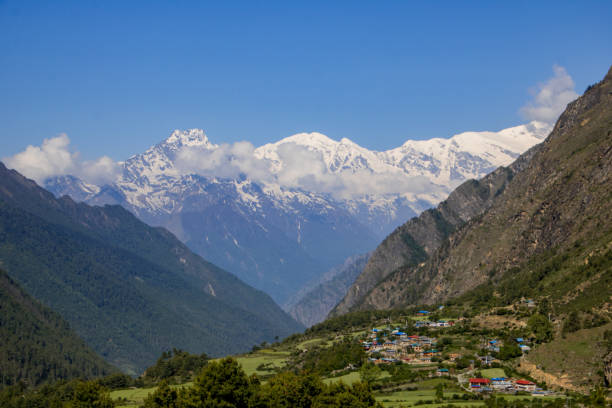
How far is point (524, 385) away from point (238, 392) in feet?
223

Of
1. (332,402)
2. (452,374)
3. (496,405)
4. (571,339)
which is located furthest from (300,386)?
(571,339)

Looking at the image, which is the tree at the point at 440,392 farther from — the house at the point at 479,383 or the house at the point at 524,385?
the house at the point at 524,385

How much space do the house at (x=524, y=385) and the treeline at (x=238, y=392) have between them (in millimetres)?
44519

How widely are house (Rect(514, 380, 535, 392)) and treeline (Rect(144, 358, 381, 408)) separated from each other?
44.5 metres

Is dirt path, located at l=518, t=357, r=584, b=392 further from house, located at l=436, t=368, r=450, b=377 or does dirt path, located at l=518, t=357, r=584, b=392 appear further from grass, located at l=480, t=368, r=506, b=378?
house, located at l=436, t=368, r=450, b=377

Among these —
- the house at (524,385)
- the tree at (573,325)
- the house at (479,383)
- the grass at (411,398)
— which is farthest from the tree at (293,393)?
the tree at (573,325)

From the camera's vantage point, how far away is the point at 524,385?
575ft

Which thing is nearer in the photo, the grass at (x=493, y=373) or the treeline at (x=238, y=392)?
the treeline at (x=238, y=392)

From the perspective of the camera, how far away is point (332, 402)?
144375mm

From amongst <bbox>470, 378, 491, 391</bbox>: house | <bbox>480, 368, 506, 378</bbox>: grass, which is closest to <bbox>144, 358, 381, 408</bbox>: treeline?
<bbox>470, 378, 491, 391</bbox>: house

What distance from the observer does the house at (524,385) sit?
174125 millimetres

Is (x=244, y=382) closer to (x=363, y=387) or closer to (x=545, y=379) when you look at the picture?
(x=363, y=387)

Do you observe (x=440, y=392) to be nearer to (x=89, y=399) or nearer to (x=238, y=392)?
(x=238, y=392)

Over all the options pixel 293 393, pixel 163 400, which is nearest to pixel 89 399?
pixel 163 400
